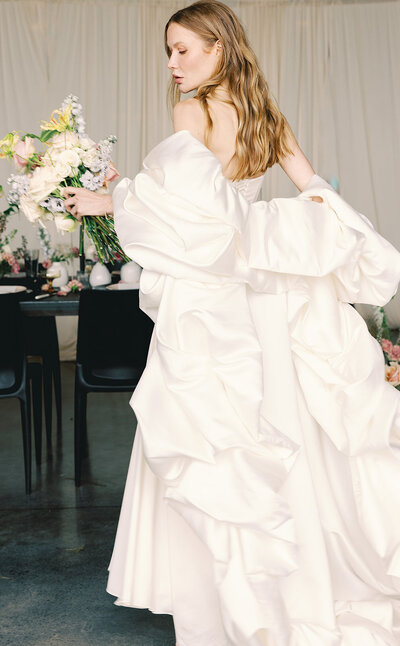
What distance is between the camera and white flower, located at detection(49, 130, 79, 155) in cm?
227

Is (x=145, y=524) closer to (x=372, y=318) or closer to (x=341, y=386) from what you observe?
(x=341, y=386)

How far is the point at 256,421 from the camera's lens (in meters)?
1.70

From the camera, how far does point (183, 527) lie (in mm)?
1873

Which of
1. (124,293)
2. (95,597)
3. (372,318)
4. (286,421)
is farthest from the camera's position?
(124,293)

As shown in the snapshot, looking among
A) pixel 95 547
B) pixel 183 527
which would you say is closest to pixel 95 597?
pixel 95 547

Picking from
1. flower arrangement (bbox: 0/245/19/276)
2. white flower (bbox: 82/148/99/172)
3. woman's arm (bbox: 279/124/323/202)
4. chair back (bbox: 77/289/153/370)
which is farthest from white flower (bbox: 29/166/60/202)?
flower arrangement (bbox: 0/245/19/276)

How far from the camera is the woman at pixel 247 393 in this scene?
66.7 inches

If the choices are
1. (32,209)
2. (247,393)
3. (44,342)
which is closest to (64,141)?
(32,209)

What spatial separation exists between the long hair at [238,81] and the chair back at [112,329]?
1.49 m

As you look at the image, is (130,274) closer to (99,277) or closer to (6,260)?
(99,277)

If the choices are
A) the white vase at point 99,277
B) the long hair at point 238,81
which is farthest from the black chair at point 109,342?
the long hair at point 238,81

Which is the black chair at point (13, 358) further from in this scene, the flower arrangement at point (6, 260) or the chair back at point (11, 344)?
the flower arrangement at point (6, 260)

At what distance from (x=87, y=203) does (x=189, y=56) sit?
49cm

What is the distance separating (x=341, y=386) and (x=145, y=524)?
634mm
